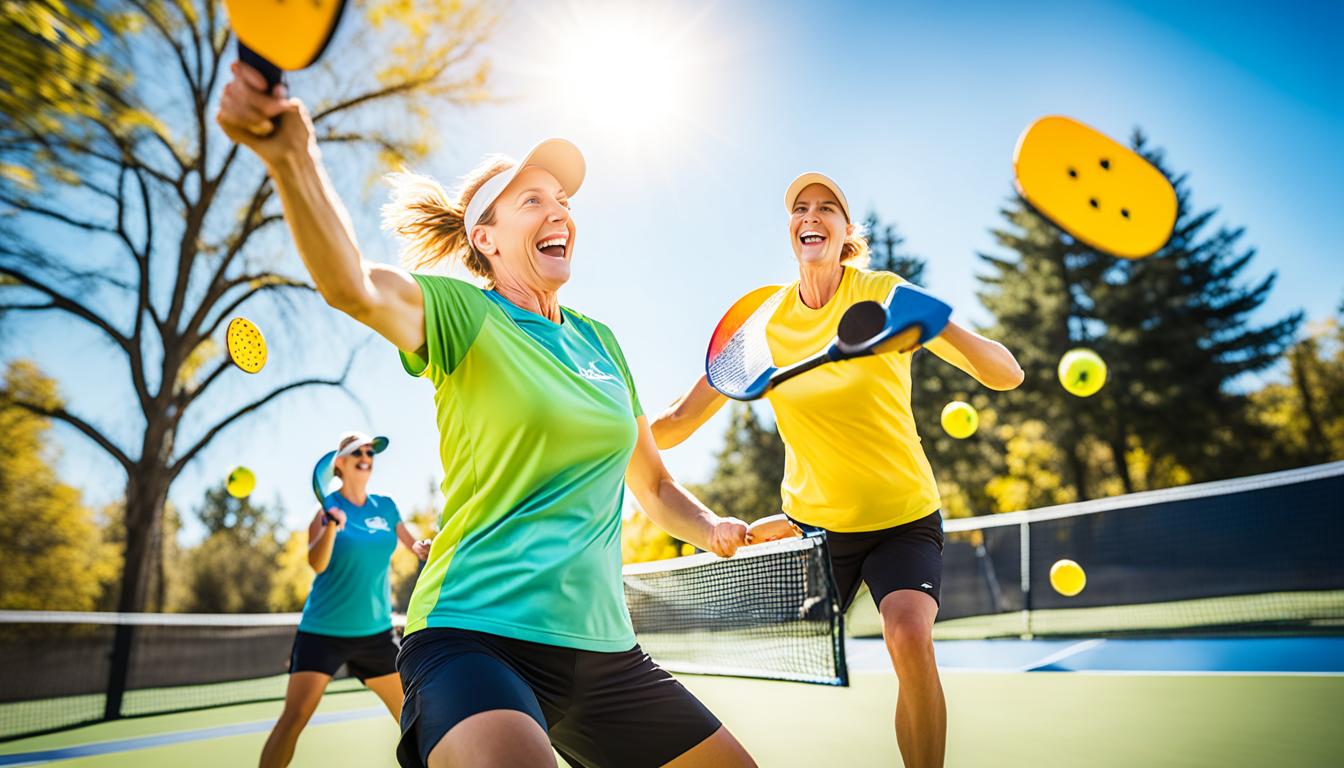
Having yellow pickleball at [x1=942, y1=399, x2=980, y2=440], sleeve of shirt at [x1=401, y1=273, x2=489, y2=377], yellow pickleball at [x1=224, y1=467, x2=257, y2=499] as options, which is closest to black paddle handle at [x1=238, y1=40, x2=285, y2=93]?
sleeve of shirt at [x1=401, y1=273, x2=489, y2=377]

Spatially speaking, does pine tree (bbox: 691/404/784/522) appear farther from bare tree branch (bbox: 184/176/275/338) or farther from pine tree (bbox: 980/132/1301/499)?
bare tree branch (bbox: 184/176/275/338)

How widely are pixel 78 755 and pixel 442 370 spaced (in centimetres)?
881

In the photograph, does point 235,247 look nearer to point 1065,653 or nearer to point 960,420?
point 960,420

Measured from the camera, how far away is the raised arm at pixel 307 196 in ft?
5.74

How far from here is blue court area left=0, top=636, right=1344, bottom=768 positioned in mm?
6043

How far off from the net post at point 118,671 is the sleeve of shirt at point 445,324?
13.1 m

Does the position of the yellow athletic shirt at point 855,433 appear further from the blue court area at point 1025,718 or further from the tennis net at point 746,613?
the blue court area at point 1025,718

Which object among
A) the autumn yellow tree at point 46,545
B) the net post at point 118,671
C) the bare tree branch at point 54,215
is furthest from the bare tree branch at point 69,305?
the autumn yellow tree at point 46,545

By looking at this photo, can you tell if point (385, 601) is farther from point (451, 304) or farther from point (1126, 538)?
point (1126, 538)

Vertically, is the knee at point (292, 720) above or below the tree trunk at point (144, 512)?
below

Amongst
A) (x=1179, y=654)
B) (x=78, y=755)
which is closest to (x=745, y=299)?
(x=78, y=755)

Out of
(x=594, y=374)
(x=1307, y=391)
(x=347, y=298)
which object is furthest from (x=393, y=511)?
(x=1307, y=391)

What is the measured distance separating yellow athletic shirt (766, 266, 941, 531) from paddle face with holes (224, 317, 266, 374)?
246 centimetres

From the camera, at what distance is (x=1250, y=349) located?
38.3 m
